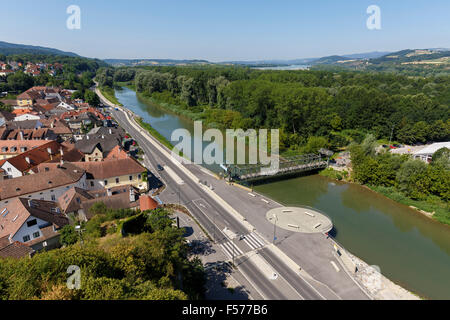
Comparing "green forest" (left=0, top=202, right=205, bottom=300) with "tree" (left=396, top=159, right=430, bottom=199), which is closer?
"green forest" (left=0, top=202, right=205, bottom=300)

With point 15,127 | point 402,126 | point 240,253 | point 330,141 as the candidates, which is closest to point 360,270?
point 240,253

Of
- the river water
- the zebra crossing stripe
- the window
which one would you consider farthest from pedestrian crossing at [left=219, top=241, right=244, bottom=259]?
the window

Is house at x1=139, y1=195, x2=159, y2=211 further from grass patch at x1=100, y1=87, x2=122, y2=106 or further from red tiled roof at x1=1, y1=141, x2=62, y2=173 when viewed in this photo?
grass patch at x1=100, y1=87, x2=122, y2=106

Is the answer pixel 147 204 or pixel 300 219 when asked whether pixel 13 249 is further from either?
pixel 300 219

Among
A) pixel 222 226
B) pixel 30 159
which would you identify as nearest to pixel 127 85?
pixel 30 159

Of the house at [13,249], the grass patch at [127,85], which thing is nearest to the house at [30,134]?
the house at [13,249]
